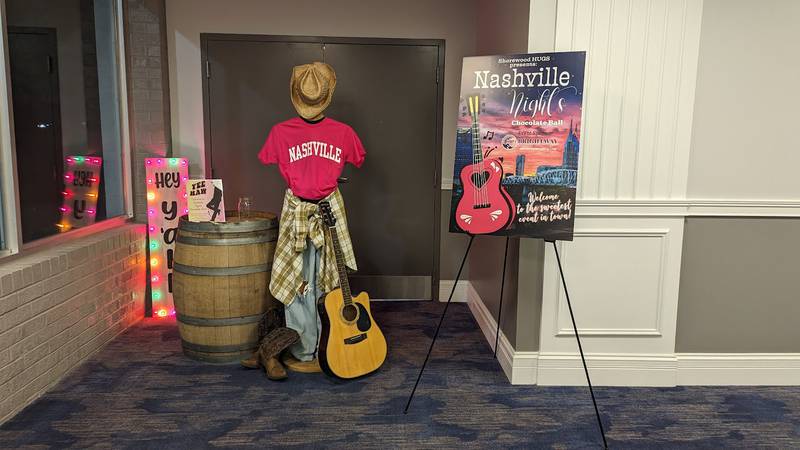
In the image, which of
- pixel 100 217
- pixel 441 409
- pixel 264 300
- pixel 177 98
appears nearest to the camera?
pixel 441 409

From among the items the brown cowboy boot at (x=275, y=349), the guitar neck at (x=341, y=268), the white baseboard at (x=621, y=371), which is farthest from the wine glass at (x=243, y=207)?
the white baseboard at (x=621, y=371)

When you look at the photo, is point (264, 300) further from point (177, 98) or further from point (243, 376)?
point (177, 98)

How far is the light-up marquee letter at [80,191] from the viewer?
299 cm

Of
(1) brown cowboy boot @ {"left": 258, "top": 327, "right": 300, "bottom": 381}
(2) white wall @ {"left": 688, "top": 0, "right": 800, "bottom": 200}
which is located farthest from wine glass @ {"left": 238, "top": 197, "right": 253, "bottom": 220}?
(2) white wall @ {"left": 688, "top": 0, "right": 800, "bottom": 200}

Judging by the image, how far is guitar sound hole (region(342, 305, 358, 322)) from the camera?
8.96 feet

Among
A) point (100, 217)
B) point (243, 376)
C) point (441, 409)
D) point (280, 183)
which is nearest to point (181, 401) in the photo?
point (243, 376)

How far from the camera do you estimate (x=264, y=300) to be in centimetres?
293

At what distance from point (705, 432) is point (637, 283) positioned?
0.71m

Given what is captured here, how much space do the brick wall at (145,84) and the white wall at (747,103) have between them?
3150 mm

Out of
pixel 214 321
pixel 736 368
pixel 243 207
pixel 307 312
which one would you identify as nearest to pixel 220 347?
pixel 214 321

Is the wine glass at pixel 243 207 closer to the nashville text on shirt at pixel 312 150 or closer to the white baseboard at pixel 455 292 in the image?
the nashville text on shirt at pixel 312 150

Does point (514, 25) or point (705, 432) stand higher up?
point (514, 25)

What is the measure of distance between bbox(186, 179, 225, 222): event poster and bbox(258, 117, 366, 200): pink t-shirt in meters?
0.38

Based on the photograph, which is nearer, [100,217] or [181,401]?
[181,401]
